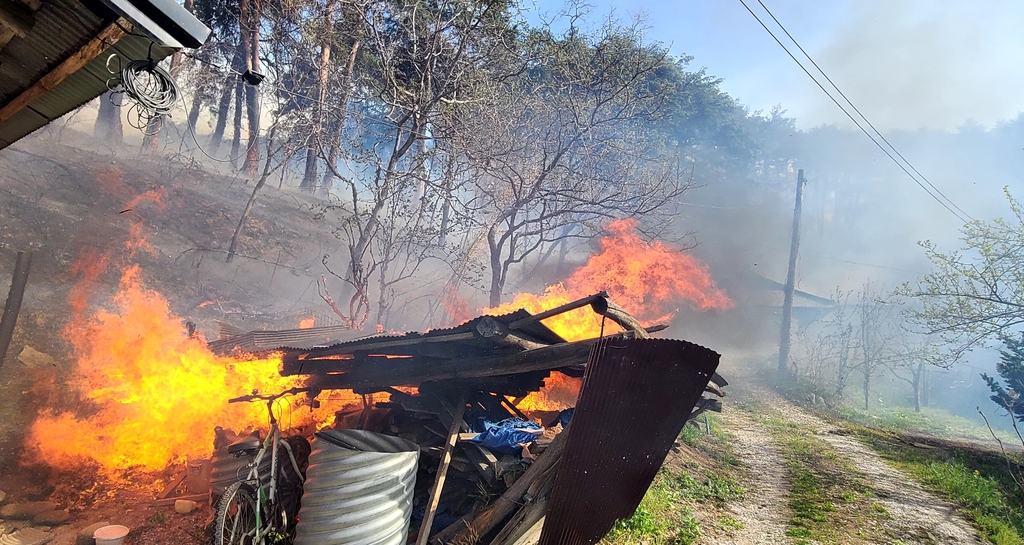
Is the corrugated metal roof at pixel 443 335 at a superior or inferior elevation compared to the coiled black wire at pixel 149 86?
inferior

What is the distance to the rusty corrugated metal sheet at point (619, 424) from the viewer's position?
527 centimetres

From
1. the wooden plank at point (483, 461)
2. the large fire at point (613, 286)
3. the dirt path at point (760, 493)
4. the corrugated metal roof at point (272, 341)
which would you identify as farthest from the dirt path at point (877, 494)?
the corrugated metal roof at point (272, 341)

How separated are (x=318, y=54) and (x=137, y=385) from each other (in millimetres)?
13922

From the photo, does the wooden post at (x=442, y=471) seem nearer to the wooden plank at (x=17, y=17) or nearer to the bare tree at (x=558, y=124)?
the wooden plank at (x=17, y=17)

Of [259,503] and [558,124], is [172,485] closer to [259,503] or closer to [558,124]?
[259,503]

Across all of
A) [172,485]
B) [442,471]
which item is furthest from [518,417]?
[172,485]

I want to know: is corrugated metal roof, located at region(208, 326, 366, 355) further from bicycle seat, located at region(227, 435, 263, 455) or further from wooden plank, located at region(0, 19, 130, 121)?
wooden plank, located at region(0, 19, 130, 121)

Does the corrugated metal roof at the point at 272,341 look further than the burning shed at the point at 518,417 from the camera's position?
Yes

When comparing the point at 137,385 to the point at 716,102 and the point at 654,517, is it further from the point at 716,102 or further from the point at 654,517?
the point at 716,102

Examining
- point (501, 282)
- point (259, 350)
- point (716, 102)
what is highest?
point (716, 102)

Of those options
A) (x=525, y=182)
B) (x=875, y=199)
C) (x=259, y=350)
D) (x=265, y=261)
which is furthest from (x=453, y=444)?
(x=875, y=199)

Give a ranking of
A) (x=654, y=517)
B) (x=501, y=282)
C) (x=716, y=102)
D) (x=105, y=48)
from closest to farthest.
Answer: (x=105, y=48)
(x=654, y=517)
(x=501, y=282)
(x=716, y=102)

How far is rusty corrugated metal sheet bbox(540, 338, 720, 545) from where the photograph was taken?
5.27 metres

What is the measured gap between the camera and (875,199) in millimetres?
67188
